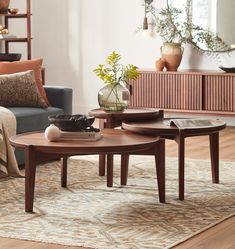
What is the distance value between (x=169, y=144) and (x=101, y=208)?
8.11 ft

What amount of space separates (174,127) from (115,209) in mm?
674

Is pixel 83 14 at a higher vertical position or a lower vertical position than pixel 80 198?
higher

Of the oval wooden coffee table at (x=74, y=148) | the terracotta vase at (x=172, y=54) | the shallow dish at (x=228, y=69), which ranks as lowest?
the oval wooden coffee table at (x=74, y=148)

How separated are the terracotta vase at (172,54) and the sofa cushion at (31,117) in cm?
206

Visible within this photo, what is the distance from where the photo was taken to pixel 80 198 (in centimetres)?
434

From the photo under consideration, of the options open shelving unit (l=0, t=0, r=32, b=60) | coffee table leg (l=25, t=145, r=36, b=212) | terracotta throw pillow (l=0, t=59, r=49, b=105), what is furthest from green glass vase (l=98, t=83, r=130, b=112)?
open shelving unit (l=0, t=0, r=32, b=60)

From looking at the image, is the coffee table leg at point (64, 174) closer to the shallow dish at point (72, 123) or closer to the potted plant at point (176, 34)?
the shallow dish at point (72, 123)

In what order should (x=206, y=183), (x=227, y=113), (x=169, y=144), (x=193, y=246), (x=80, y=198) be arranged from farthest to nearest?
(x=227, y=113) → (x=169, y=144) → (x=206, y=183) → (x=80, y=198) → (x=193, y=246)

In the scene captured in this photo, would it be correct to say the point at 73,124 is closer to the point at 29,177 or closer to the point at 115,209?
the point at 29,177

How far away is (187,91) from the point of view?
736 cm

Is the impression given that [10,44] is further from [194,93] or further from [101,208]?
[101,208]

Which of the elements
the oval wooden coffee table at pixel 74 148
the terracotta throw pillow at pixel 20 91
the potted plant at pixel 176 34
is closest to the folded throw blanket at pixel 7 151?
the terracotta throw pillow at pixel 20 91

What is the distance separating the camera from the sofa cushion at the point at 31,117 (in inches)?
206

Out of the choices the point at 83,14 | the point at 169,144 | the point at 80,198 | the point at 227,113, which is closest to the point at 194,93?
the point at 227,113
